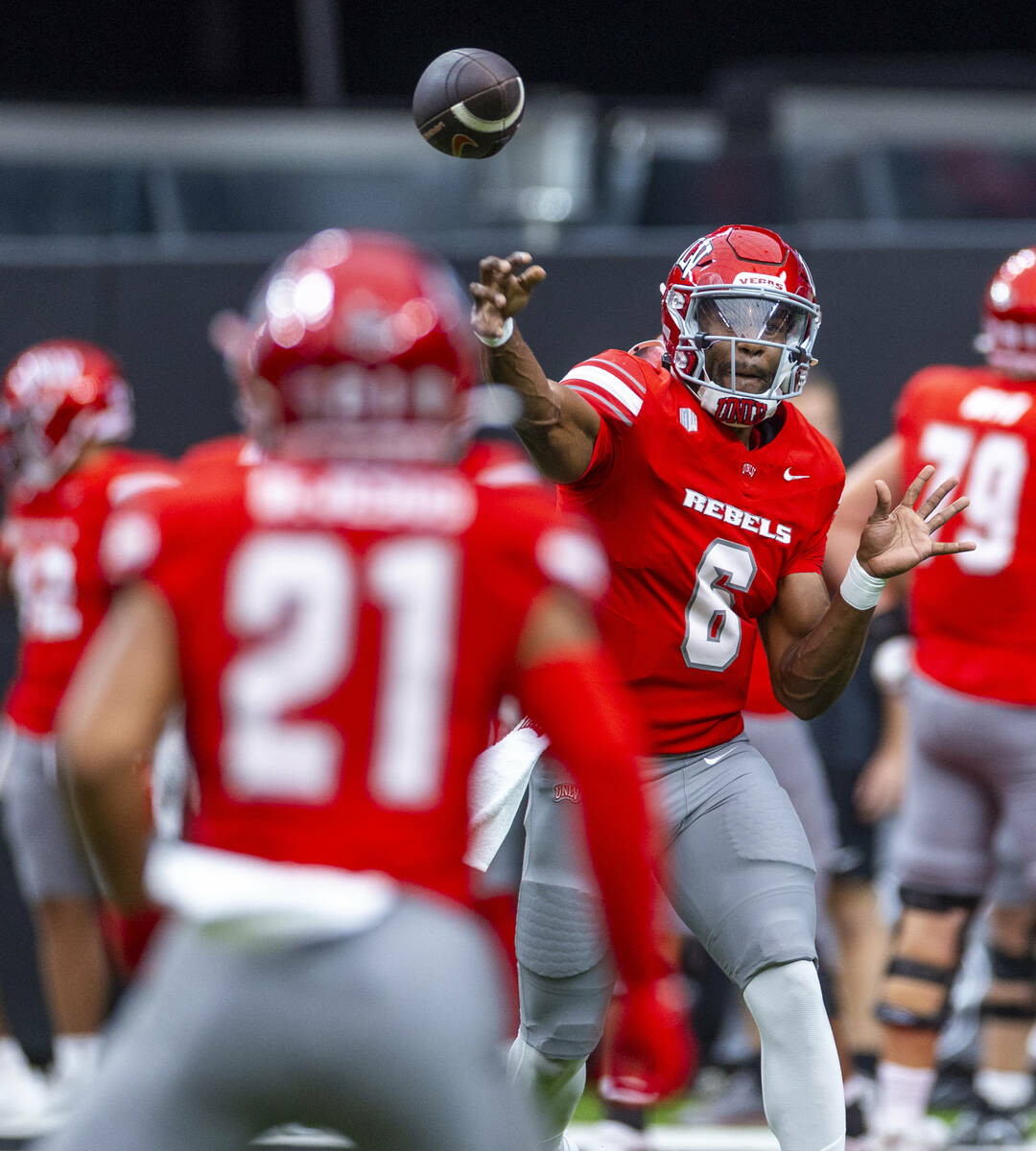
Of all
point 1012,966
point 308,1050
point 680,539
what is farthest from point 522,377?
point 1012,966

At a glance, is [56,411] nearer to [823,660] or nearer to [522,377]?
[522,377]

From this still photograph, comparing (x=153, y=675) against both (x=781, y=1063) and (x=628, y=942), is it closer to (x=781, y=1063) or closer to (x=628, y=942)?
(x=628, y=942)

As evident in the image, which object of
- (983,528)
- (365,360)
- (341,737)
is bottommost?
(983,528)

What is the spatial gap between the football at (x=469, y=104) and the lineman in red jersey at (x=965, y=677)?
1.41m

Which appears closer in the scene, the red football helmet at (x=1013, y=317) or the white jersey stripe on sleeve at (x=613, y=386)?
the white jersey stripe on sleeve at (x=613, y=386)

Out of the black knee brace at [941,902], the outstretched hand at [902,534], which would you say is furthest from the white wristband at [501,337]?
the black knee brace at [941,902]

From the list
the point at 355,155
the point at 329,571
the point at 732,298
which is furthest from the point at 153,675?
the point at 355,155

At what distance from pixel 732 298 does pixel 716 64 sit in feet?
24.8

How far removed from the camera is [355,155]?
26.9ft

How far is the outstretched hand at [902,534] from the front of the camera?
3018 millimetres

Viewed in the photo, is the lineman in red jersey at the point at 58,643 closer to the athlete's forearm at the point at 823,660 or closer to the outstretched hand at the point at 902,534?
the athlete's forearm at the point at 823,660

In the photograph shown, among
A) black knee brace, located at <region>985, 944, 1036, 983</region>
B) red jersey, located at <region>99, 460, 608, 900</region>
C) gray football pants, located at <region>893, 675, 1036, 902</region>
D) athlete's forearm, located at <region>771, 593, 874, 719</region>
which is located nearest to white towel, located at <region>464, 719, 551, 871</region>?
athlete's forearm, located at <region>771, 593, 874, 719</region>

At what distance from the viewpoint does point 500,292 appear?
3.01 m

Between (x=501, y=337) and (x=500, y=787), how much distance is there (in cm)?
79
